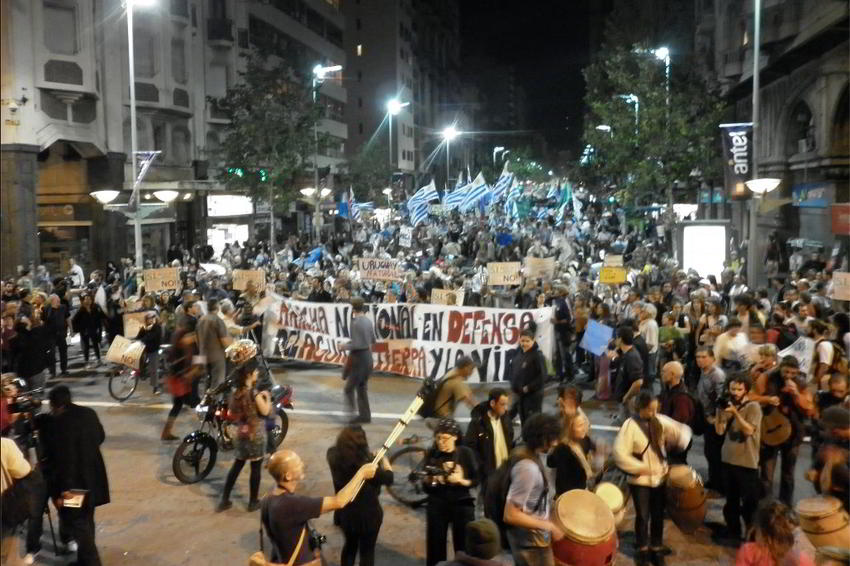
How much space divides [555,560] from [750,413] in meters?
2.65

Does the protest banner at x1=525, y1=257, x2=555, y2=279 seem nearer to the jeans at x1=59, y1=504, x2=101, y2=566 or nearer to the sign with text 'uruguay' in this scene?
the sign with text 'uruguay'

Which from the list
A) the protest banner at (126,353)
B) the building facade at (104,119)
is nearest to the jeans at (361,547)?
the protest banner at (126,353)

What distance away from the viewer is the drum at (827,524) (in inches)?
210

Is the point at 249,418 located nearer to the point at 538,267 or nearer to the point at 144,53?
the point at 538,267

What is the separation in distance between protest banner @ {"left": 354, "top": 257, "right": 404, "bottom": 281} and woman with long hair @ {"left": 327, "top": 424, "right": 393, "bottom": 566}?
42.5 feet

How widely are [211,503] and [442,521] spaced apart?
11.9 feet

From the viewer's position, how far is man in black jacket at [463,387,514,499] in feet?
23.5

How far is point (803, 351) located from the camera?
10.9 meters

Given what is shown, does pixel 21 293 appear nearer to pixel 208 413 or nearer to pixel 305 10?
pixel 208 413

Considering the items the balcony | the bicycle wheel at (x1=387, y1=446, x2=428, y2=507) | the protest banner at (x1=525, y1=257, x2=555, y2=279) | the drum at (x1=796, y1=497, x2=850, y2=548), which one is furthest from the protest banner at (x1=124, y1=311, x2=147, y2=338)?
the balcony

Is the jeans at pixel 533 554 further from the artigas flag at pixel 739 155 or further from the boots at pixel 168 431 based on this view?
the artigas flag at pixel 739 155

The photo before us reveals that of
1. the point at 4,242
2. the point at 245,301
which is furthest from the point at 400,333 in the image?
the point at 4,242

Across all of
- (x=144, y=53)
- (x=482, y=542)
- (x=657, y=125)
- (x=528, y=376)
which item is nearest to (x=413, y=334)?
(x=528, y=376)

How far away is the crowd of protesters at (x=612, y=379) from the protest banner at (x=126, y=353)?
192 mm
